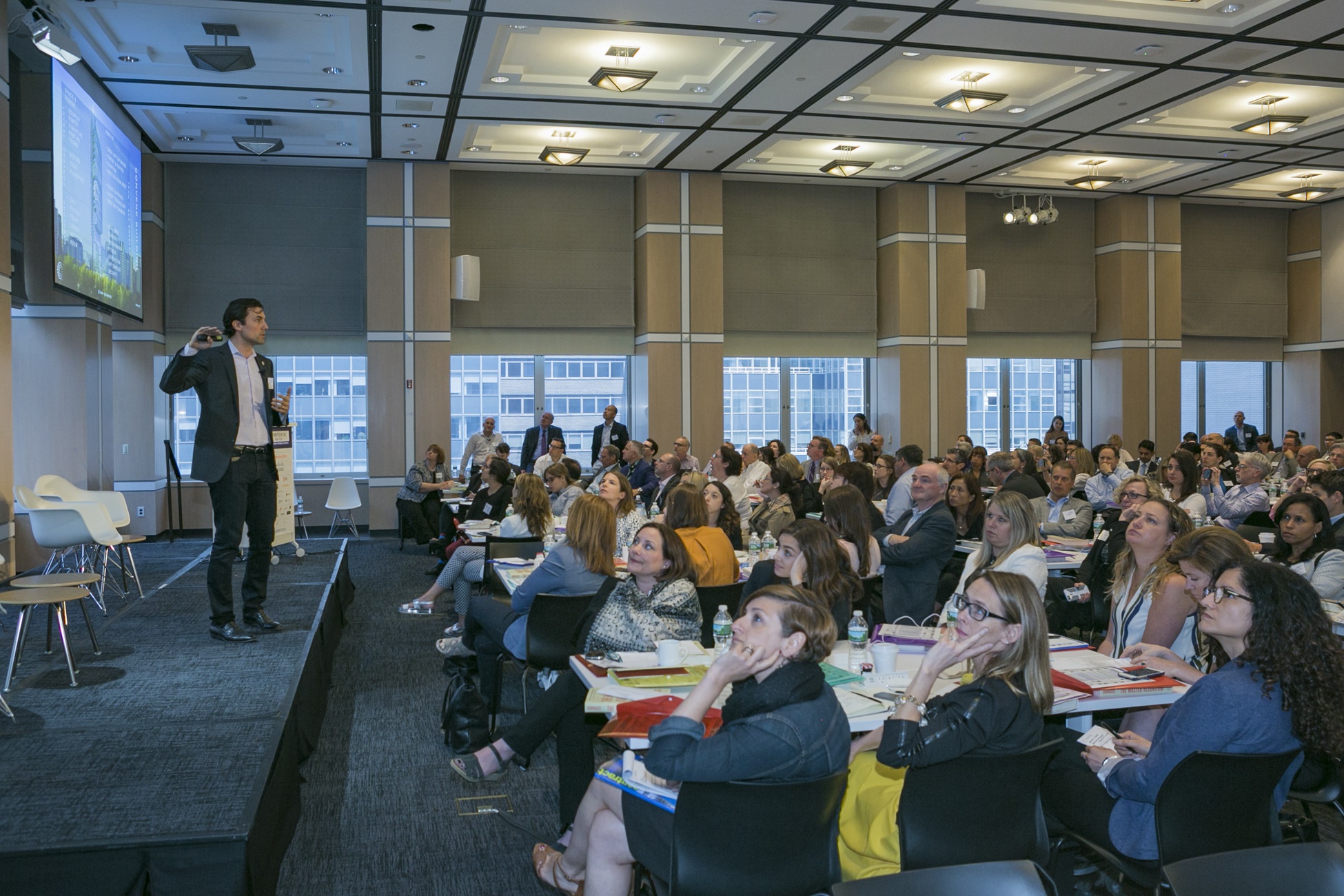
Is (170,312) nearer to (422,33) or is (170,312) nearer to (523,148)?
(523,148)

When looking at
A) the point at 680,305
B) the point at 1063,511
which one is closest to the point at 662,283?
the point at 680,305

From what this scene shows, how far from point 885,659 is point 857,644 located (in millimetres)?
228

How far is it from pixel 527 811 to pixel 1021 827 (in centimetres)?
229

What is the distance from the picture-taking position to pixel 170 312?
41.7 feet

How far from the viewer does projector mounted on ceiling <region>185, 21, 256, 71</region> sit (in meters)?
8.38

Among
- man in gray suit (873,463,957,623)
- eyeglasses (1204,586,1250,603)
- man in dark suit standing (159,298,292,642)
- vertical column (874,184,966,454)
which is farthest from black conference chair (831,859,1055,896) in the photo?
vertical column (874,184,966,454)

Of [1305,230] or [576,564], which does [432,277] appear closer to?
[576,564]

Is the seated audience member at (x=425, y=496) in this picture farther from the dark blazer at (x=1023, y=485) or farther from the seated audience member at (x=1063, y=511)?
the seated audience member at (x=1063, y=511)

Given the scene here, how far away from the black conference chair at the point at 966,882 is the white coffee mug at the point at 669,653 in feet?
5.67

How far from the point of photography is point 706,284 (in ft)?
45.3

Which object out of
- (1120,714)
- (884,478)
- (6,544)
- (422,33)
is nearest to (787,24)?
(422,33)

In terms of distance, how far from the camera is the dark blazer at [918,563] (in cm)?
543

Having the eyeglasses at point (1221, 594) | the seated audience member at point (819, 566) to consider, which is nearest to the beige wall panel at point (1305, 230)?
the seated audience member at point (819, 566)

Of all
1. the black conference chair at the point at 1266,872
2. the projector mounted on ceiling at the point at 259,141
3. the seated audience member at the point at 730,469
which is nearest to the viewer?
the black conference chair at the point at 1266,872
